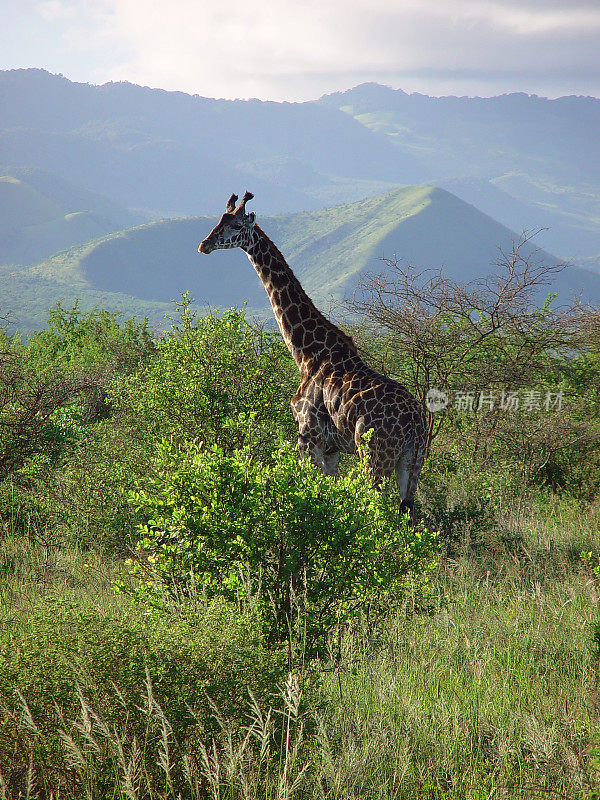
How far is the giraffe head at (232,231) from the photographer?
8.65 metres

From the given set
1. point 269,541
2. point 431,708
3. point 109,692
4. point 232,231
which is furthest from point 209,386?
point 109,692

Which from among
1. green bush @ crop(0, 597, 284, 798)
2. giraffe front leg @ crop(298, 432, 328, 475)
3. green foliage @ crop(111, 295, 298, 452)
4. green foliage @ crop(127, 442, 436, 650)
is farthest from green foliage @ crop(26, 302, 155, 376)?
green bush @ crop(0, 597, 284, 798)

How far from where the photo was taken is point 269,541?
425 cm

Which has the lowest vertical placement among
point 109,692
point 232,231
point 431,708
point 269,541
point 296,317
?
point 431,708

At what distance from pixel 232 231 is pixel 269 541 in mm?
Result: 5490

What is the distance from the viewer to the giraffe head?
28.4ft

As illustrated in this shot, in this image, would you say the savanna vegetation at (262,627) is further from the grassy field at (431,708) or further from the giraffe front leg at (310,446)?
the giraffe front leg at (310,446)

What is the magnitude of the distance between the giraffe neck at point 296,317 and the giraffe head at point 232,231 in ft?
0.39

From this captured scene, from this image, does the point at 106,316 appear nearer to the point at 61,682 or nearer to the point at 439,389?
the point at 439,389

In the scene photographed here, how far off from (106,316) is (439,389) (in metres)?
16.5

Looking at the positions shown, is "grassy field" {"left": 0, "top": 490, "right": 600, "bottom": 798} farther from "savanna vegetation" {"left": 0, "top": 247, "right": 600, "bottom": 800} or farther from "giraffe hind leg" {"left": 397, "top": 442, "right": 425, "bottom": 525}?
"giraffe hind leg" {"left": 397, "top": 442, "right": 425, "bottom": 525}

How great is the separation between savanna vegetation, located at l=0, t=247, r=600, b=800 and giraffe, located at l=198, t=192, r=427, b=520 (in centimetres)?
47

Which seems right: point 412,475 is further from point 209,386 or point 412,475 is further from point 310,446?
point 209,386

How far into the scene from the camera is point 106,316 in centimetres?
2497
